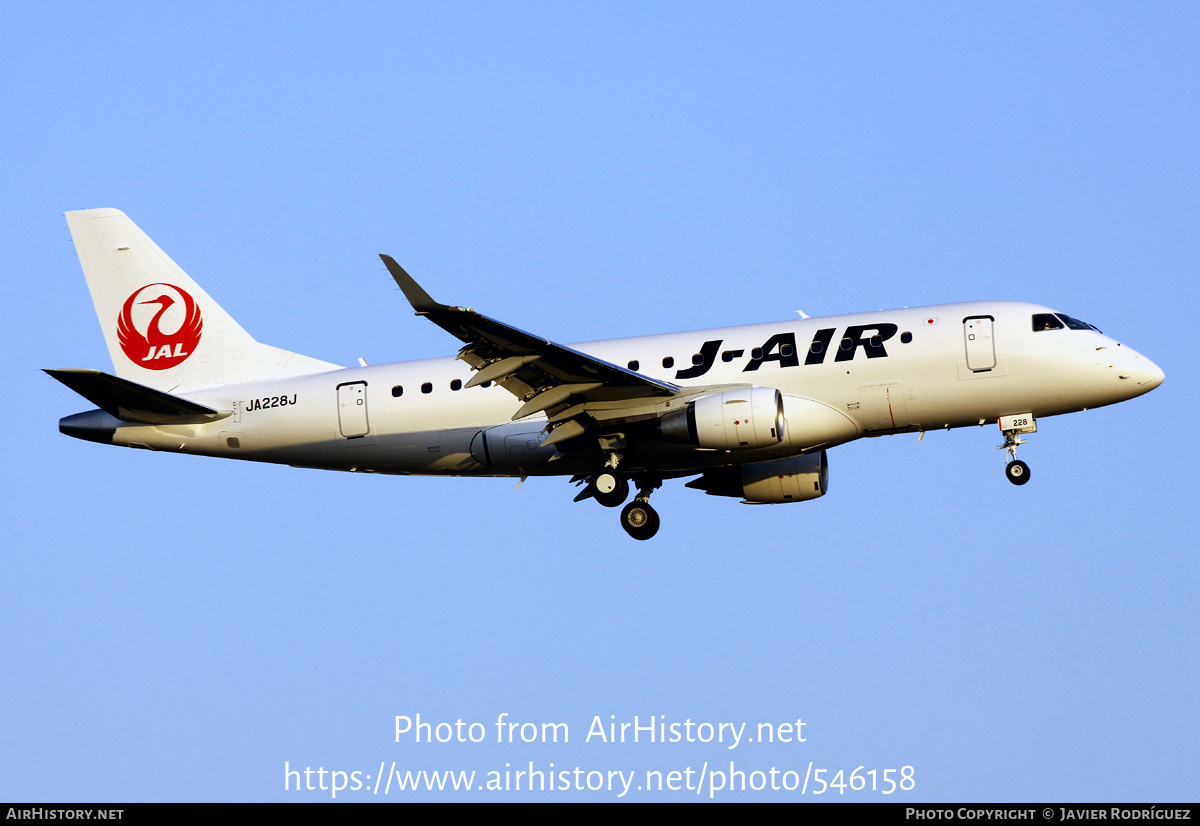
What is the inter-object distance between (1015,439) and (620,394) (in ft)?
30.1

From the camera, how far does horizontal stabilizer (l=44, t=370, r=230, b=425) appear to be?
33.5m

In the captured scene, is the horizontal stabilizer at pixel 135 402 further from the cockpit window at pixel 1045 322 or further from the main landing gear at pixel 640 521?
the cockpit window at pixel 1045 322

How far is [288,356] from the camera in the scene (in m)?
38.1

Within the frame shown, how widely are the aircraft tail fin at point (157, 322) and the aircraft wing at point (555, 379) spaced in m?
7.39

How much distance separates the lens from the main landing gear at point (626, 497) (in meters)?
34.3

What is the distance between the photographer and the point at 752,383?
3338 centimetres

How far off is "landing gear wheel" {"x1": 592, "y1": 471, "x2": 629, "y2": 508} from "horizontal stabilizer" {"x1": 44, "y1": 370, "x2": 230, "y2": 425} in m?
9.90

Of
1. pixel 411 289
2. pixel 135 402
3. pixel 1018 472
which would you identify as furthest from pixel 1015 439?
pixel 135 402

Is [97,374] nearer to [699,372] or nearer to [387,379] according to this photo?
[387,379]

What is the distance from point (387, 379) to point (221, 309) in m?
6.38

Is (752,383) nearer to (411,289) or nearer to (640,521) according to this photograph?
(640,521)

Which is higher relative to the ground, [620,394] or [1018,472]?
[620,394]

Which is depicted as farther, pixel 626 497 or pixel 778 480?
pixel 778 480
